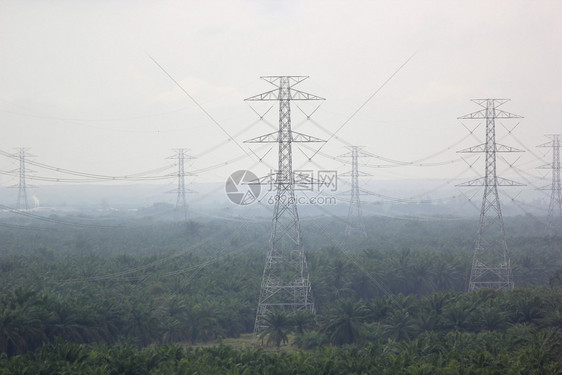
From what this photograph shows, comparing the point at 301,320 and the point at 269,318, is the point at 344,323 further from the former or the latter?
the point at 269,318

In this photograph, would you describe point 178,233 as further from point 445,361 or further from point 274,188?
point 445,361

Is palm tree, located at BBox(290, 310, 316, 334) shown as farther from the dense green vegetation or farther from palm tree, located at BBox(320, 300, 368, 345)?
palm tree, located at BBox(320, 300, 368, 345)

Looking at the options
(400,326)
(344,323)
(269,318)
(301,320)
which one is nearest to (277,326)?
(269,318)

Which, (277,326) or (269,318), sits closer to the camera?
(277,326)

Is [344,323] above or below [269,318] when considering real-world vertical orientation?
below

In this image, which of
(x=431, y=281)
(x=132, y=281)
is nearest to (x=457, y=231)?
(x=431, y=281)
